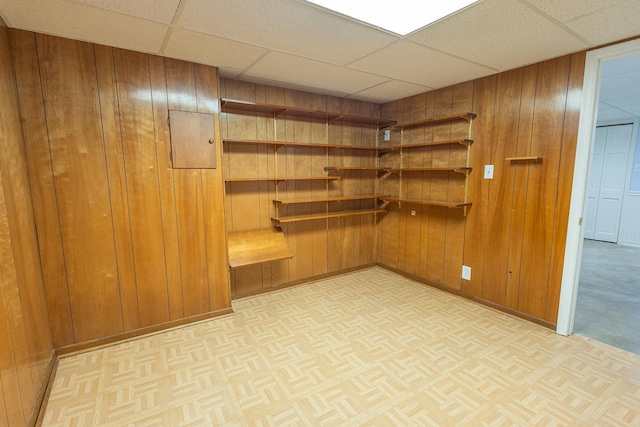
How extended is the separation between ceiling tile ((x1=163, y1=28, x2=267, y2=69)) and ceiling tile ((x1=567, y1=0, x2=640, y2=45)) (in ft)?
7.04

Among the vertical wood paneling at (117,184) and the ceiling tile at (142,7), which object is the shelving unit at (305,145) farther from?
the ceiling tile at (142,7)

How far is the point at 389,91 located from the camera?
346 centimetres

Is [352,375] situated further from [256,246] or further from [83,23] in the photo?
[83,23]

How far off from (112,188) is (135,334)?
1.24 metres

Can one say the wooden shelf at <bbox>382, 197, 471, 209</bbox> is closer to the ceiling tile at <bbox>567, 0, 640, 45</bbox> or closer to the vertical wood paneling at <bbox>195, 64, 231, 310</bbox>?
the ceiling tile at <bbox>567, 0, 640, 45</bbox>

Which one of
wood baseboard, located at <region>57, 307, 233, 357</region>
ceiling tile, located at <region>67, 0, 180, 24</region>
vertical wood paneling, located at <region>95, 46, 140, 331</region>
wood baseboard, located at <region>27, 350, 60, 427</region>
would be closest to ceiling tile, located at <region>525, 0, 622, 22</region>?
ceiling tile, located at <region>67, 0, 180, 24</region>

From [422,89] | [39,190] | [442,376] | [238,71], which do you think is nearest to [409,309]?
[442,376]

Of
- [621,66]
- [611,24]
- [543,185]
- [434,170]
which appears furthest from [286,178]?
[621,66]

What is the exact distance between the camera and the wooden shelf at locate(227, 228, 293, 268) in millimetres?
2990

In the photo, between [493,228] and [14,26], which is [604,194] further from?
[14,26]

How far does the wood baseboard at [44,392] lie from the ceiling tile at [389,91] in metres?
3.70

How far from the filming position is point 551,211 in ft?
8.21

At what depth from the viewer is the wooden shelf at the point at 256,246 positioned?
299 centimetres

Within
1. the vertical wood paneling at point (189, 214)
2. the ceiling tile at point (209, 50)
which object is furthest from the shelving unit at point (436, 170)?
the vertical wood paneling at point (189, 214)
